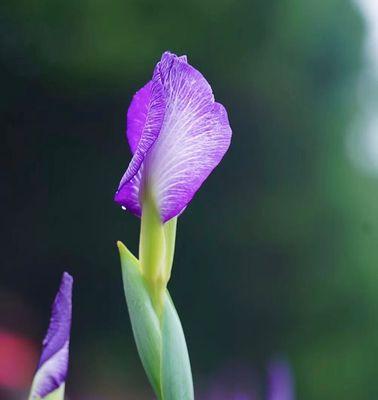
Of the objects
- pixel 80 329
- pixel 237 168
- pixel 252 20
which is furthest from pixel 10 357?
pixel 252 20

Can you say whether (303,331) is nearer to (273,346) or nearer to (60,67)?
(273,346)

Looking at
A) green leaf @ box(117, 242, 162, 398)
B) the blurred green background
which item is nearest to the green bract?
green leaf @ box(117, 242, 162, 398)

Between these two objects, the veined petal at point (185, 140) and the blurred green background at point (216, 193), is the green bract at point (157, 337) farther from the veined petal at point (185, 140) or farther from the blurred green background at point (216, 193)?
the blurred green background at point (216, 193)

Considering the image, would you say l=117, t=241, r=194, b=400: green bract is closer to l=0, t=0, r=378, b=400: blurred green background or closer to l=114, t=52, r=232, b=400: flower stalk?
l=114, t=52, r=232, b=400: flower stalk

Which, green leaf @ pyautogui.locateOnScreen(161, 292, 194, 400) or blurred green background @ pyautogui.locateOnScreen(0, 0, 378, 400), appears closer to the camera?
green leaf @ pyautogui.locateOnScreen(161, 292, 194, 400)

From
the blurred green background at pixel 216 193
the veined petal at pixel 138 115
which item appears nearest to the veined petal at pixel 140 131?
the veined petal at pixel 138 115

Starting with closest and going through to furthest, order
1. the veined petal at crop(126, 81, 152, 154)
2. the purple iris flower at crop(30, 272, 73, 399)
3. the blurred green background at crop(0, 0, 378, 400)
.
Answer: the purple iris flower at crop(30, 272, 73, 399) → the veined petal at crop(126, 81, 152, 154) → the blurred green background at crop(0, 0, 378, 400)

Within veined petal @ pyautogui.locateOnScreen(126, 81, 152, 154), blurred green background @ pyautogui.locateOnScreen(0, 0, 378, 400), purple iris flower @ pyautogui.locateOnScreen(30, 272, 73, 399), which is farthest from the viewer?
blurred green background @ pyautogui.locateOnScreen(0, 0, 378, 400)

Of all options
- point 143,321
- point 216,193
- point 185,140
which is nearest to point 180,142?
point 185,140
